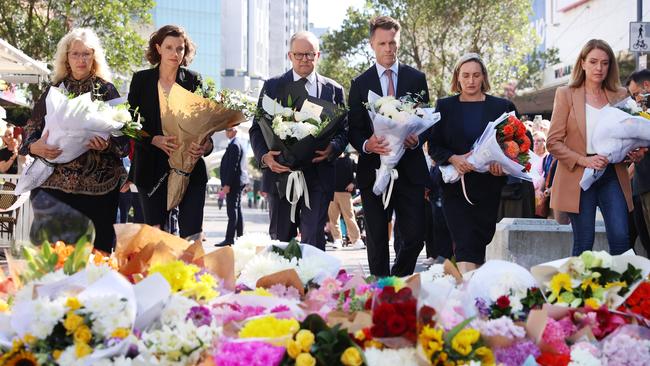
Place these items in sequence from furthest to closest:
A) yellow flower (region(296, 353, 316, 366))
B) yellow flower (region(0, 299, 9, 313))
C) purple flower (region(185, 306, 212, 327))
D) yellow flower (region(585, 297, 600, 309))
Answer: yellow flower (region(585, 297, 600, 309)) < yellow flower (region(0, 299, 9, 313)) < purple flower (region(185, 306, 212, 327)) < yellow flower (region(296, 353, 316, 366))

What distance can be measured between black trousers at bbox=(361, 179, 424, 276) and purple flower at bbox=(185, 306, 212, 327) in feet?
15.0

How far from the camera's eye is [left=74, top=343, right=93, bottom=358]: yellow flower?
3.77 meters

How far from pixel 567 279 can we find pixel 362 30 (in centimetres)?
3905

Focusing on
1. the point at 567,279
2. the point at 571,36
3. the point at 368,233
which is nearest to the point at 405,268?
the point at 368,233

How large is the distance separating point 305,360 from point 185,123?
4.78 m

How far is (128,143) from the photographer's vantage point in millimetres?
8062

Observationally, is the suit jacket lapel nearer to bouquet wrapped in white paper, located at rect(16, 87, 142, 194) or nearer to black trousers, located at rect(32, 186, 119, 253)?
bouquet wrapped in white paper, located at rect(16, 87, 142, 194)

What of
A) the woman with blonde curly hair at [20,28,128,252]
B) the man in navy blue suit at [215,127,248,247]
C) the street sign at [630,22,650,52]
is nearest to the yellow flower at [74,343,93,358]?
the woman with blonde curly hair at [20,28,128,252]

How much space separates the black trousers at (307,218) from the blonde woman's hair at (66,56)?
161cm

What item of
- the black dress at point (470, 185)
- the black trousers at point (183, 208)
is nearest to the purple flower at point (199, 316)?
the black trousers at point (183, 208)

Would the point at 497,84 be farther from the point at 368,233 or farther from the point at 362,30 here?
the point at 368,233

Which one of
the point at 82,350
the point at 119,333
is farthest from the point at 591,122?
the point at 82,350

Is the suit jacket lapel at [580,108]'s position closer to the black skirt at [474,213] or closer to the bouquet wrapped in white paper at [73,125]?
the black skirt at [474,213]

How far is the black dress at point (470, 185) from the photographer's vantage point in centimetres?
856
